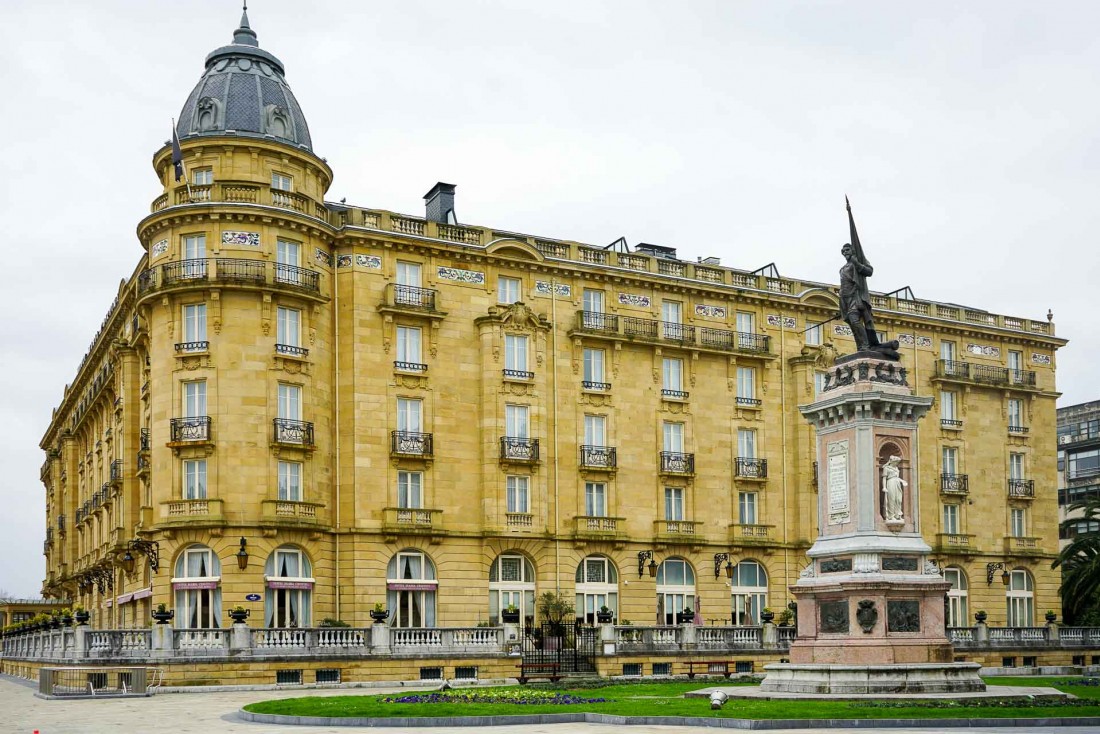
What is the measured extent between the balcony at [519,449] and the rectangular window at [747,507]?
12207 mm

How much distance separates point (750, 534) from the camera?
6694cm

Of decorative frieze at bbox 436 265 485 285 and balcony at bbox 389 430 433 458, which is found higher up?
decorative frieze at bbox 436 265 485 285

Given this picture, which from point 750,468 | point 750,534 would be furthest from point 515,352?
point 750,534

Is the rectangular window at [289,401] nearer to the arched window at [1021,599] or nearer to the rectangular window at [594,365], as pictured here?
the rectangular window at [594,365]

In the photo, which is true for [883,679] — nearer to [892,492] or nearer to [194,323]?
[892,492]

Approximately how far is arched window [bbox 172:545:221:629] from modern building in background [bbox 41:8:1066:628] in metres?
0.09

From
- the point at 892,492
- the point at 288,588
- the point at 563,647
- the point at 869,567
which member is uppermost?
the point at 892,492

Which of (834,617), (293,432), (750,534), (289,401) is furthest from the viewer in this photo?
(750,534)

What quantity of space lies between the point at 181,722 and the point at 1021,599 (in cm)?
5699

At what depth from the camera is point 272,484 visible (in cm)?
5475

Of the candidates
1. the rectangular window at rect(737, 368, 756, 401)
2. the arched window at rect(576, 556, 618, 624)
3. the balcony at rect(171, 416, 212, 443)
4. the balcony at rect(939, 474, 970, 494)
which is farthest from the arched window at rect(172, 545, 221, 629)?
the balcony at rect(939, 474, 970, 494)

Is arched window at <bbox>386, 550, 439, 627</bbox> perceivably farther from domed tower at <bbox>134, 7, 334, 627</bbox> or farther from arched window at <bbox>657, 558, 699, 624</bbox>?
arched window at <bbox>657, 558, 699, 624</bbox>

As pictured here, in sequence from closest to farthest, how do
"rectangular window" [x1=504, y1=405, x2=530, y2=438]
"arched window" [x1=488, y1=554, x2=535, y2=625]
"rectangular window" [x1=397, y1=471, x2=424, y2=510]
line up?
"rectangular window" [x1=397, y1=471, x2=424, y2=510], "arched window" [x1=488, y1=554, x2=535, y2=625], "rectangular window" [x1=504, y1=405, x2=530, y2=438]

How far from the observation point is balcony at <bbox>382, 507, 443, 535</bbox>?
187ft
